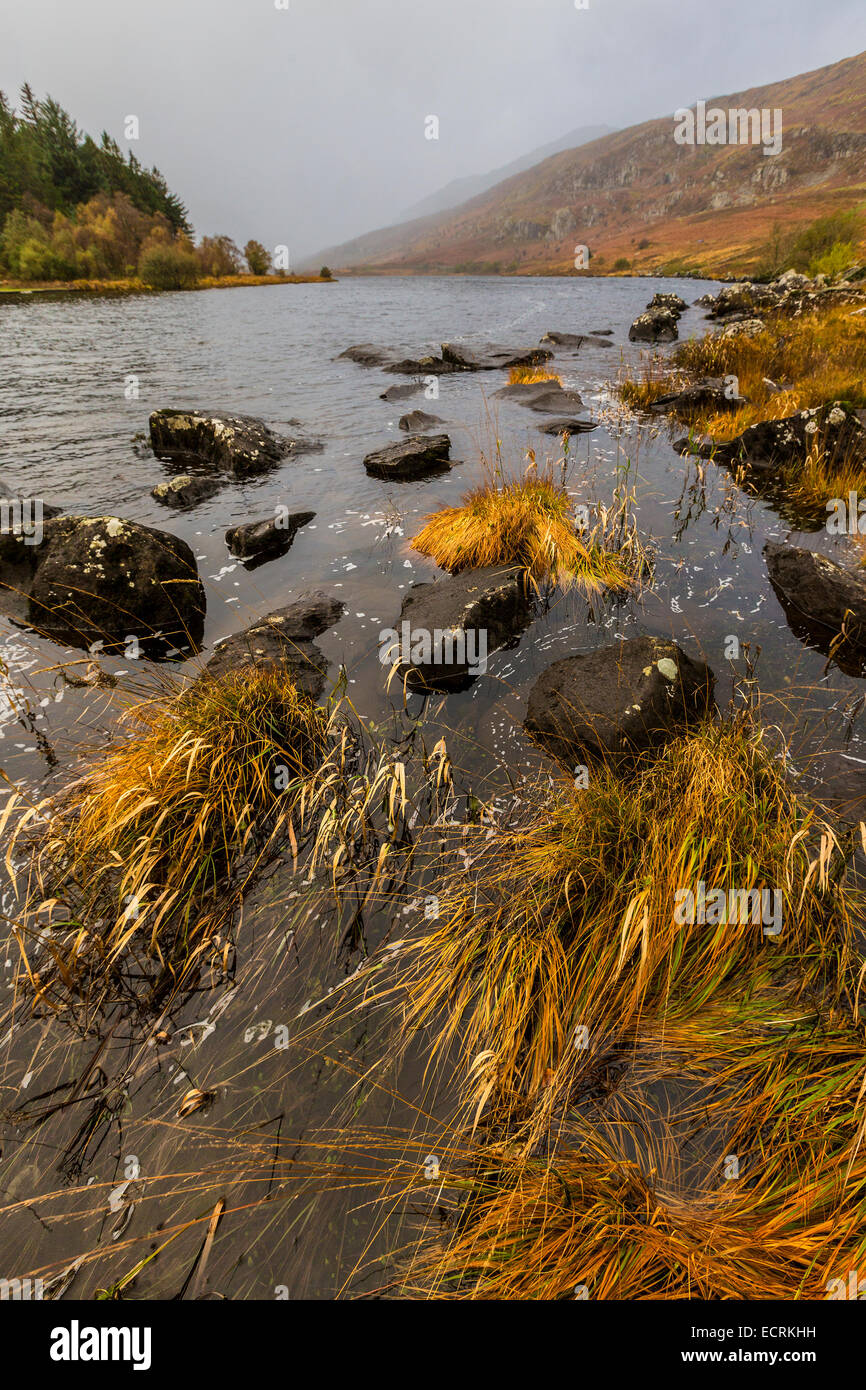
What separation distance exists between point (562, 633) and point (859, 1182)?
5.03 meters

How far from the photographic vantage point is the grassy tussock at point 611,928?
2842mm

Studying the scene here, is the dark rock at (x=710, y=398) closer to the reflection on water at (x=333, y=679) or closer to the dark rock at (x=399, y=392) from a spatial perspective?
the reflection on water at (x=333, y=679)

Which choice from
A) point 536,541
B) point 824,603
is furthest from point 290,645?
point 824,603

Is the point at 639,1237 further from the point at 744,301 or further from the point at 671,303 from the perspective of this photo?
the point at 744,301

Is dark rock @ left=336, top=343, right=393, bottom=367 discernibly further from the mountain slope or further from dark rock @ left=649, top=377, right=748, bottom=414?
the mountain slope

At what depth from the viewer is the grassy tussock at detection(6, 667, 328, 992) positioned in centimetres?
340

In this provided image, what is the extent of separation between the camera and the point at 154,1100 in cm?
275

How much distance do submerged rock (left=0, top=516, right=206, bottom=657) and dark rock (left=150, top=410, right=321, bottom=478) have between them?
5.36 meters

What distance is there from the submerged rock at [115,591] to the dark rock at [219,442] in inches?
211

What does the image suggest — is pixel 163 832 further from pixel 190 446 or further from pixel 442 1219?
pixel 190 446

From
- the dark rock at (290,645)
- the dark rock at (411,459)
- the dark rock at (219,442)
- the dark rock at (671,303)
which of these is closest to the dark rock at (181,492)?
the dark rock at (219,442)

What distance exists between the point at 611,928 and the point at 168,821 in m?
3.08

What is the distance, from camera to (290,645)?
5.83m
